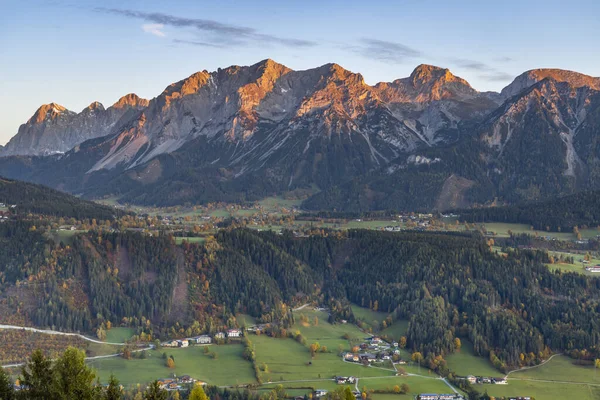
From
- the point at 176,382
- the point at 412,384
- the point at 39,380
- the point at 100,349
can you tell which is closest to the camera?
the point at 39,380

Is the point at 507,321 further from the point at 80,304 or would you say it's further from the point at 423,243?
the point at 80,304

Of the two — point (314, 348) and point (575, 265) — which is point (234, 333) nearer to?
point (314, 348)

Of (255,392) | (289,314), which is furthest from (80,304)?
(255,392)

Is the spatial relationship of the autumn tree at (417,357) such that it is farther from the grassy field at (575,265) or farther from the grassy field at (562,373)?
the grassy field at (575,265)

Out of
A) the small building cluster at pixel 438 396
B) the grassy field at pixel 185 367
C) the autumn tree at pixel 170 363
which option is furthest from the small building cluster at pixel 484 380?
the autumn tree at pixel 170 363

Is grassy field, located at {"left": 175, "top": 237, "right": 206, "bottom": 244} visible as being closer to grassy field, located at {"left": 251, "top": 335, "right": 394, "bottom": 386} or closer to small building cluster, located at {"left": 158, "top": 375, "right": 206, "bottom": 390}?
grassy field, located at {"left": 251, "top": 335, "right": 394, "bottom": 386}

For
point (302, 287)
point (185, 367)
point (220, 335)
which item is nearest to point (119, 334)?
point (220, 335)
